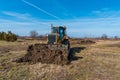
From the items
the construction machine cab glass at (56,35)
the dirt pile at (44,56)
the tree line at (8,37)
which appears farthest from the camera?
the tree line at (8,37)

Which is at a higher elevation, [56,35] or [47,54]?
[56,35]

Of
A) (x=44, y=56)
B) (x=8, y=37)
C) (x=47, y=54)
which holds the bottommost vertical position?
(x=44, y=56)

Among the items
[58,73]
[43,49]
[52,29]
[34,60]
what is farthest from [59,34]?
[58,73]

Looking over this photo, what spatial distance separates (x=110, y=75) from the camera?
839 cm

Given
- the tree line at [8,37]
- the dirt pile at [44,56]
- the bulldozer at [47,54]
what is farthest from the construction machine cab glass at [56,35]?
the tree line at [8,37]

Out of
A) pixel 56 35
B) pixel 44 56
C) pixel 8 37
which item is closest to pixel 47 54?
pixel 44 56

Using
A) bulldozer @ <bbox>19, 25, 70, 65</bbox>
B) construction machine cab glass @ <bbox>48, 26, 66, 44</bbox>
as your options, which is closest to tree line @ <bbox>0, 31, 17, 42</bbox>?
construction machine cab glass @ <bbox>48, 26, 66, 44</bbox>

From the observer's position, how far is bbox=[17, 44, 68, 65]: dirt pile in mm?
11346

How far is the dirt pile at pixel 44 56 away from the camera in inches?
447

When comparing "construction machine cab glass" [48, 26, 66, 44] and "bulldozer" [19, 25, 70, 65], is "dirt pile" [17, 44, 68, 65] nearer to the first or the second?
"bulldozer" [19, 25, 70, 65]

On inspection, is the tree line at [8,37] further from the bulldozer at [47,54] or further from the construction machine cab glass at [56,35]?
the bulldozer at [47,54]

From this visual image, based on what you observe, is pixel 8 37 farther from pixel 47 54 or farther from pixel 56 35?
pixel 47 54

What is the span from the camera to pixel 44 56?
1212cm

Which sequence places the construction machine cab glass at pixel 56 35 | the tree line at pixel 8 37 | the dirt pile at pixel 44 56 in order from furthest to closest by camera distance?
1. the tree line at pixel 8 37
2. the construction machine cab glass at pixel 56 35
3. the dirt pile at pixel 44 56
